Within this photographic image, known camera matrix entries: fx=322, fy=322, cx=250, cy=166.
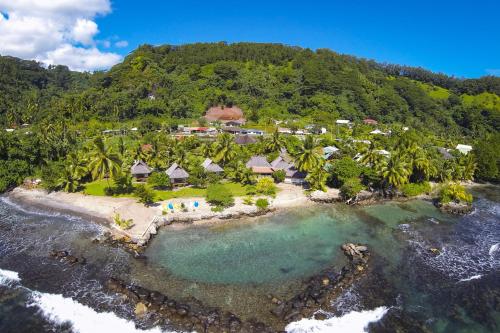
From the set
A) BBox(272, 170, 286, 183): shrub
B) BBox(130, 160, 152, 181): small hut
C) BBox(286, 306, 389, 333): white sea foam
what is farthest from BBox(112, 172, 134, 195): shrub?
BBox(286, 306, 389, 333): white sea foam

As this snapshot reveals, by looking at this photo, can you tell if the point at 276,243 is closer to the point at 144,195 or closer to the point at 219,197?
the point at 219,197

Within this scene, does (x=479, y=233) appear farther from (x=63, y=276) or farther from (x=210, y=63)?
(x=210, y=63)

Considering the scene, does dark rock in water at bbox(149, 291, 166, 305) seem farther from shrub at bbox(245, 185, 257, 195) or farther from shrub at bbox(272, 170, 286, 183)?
shrub at bbox(272, 170, 286, 183)

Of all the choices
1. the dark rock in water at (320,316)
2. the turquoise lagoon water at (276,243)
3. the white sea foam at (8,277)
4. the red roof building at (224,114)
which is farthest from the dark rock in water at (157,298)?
the red roof building at (224,114)

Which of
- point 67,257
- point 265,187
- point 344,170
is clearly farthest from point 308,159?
point 67,257

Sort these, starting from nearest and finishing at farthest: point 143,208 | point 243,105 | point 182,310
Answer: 1. point 182,310
2. point 143,208
3. point 243,105

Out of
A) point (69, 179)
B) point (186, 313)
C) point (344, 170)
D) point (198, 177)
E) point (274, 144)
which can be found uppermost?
point (274, 144)

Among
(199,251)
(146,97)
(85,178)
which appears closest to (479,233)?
(199,251)
